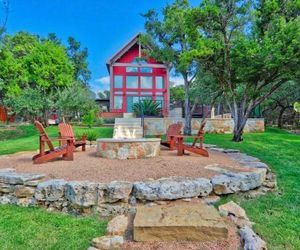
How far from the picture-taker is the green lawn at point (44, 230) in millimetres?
2771

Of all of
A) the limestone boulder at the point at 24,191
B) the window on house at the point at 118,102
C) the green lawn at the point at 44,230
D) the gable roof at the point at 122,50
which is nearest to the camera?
the green lawn at the point at 44,230

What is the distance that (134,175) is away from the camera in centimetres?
423

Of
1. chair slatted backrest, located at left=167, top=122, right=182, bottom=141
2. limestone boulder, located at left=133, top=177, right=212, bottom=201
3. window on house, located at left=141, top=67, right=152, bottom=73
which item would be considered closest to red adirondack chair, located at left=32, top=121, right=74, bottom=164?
limestone boulder, located at left=133, top=177, right=212, bottom=201

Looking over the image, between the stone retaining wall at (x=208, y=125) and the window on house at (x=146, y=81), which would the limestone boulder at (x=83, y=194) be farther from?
the window on house at (x=146, y=81)

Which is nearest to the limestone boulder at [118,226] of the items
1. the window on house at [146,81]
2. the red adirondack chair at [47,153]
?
the red adirondack chair at [47,153]

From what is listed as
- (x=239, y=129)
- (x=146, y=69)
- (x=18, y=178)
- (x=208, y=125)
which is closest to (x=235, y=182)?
(x=18, y=178)

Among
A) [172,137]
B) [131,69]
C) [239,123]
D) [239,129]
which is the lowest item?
[172,137]

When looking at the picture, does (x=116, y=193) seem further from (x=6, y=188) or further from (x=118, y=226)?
(x=6, y=188)

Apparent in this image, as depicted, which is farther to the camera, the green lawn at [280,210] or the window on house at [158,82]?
the window on house at [158,82]

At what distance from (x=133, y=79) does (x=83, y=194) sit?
1884 centimetres

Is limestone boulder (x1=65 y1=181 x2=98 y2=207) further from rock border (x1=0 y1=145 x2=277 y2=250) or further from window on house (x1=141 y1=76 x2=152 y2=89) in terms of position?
window on house (x1=141 y1=76 x2=152 y2=89)

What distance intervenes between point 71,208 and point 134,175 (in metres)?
1.08

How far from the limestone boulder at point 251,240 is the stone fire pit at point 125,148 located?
3130 mm

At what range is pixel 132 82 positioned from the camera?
21750mm
